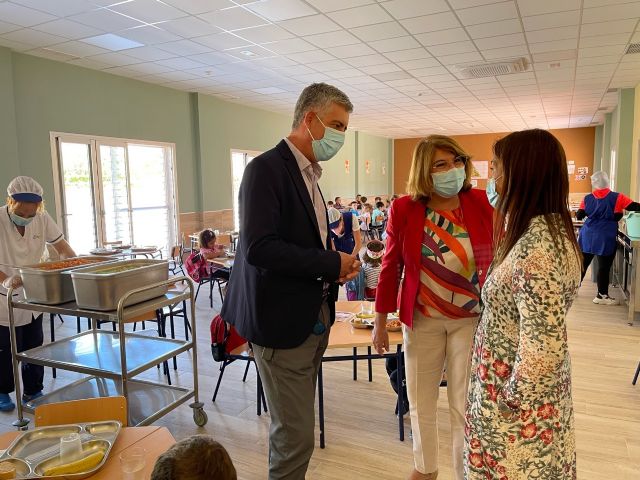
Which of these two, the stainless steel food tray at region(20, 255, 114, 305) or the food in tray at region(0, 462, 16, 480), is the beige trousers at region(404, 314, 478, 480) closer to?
the food in tray at region(0, 462, 16, 480)

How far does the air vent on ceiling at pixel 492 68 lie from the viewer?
7266mm

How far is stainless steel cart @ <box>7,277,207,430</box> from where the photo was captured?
2553 millimetres

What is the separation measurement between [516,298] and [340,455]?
74.3 inches

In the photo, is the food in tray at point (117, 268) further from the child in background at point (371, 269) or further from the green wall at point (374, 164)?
the green wall at point (374, 164)

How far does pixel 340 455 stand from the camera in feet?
8.95

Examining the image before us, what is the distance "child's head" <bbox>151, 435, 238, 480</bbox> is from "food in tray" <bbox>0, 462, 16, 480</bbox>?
0.56 meters

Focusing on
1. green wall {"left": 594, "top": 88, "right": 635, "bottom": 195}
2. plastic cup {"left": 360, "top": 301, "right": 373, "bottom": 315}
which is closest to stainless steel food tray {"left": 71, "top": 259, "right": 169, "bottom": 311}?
plastic cup {"left": 360, "top": 301, "right": 373, "bottom": 315}

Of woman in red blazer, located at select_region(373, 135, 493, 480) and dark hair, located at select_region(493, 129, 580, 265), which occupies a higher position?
dark hair, located at select_region(493, 129, 580, 265)

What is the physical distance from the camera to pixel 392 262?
207 centimetres

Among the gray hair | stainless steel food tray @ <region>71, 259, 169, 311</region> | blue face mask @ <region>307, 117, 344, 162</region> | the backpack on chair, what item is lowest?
the backpack on chair

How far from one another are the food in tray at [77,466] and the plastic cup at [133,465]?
7 cm

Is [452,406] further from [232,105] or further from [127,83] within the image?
[232,105]

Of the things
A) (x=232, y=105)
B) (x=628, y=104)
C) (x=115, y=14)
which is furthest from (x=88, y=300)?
(x=628, y=104)

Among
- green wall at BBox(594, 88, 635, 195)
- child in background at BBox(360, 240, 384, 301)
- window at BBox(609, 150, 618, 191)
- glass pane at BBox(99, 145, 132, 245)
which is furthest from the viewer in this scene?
window at BBox(609, 150, 618, 191)
